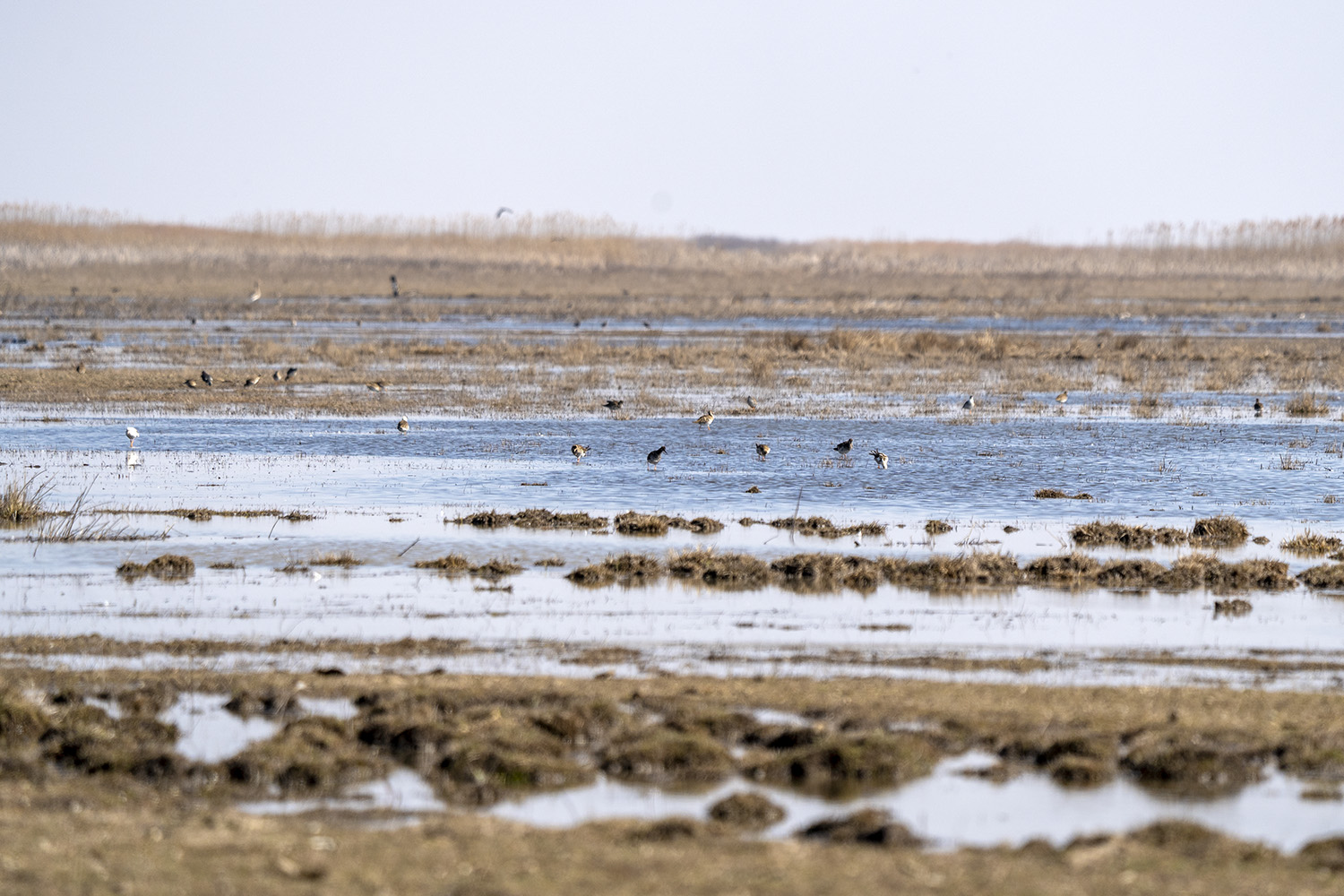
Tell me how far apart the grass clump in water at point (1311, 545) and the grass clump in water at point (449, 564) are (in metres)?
9.67

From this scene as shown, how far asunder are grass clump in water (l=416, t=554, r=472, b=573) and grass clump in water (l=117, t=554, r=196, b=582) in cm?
243

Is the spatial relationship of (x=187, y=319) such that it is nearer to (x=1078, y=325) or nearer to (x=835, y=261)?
(x=1078, y=325)

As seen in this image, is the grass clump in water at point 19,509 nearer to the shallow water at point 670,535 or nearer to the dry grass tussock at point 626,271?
the shallow water at point 670,535

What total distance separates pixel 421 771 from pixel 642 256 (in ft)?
323

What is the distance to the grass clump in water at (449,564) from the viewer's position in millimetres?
15844

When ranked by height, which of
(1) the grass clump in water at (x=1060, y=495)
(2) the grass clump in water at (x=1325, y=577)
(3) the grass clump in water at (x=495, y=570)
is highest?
(1) the grass clump in water at (x=1060, y=495)

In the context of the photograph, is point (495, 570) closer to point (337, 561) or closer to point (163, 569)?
point (337, 561)

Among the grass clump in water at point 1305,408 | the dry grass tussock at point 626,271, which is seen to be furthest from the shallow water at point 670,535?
the dry grass tussock at point 626,271

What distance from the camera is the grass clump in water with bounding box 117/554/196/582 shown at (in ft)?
50.4

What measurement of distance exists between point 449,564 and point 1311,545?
1007 centimetres

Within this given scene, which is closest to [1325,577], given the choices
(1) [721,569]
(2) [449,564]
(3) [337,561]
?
(1) [721,569]

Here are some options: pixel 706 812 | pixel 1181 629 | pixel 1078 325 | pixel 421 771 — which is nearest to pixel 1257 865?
pixel 706 812

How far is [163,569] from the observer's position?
1549 cm

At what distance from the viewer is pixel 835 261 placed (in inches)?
4254
